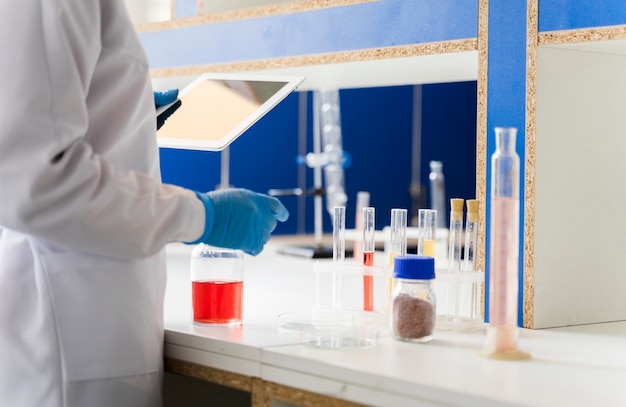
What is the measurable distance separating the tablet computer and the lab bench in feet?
1.04

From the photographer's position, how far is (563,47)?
5.15 feet

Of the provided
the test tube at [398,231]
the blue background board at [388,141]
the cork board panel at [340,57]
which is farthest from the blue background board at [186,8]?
the blue background board at [388,141]

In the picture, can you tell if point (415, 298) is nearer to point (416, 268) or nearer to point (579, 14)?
point (416, 268)

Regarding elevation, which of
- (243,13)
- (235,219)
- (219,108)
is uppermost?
(243,13)

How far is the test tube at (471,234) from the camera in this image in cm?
152

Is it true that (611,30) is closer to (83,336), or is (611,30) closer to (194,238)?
(194,238)

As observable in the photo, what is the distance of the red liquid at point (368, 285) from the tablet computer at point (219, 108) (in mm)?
316

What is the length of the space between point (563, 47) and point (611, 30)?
11 centimetres

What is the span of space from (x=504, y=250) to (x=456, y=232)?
0.26 m

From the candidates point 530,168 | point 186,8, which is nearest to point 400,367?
point 530,168

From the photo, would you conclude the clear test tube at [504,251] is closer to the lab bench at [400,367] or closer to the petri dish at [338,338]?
the lab bench at [400,367]

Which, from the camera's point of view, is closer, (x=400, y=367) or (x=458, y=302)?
(x=400, y=367)

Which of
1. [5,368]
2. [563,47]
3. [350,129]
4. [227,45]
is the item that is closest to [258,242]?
[5,368]

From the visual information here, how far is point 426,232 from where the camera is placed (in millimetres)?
1581
